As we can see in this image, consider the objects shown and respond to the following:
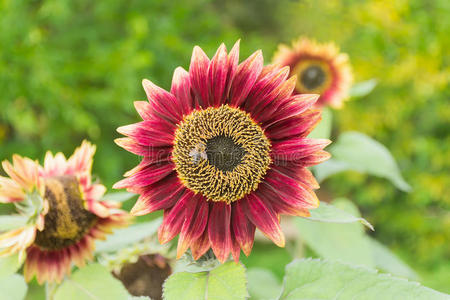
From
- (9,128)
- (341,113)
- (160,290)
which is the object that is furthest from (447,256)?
(9,128)

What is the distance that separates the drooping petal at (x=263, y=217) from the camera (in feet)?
1.34

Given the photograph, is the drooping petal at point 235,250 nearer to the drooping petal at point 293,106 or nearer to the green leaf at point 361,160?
the drooping petal at point 293,106

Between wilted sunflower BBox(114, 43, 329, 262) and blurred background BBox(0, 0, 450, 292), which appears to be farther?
blurred background BBox(0, 0, 450, 292)

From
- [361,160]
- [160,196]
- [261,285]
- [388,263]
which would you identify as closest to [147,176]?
[160,196]

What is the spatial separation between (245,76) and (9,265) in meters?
0.33

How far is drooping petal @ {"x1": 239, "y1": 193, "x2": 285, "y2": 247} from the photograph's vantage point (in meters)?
0.41

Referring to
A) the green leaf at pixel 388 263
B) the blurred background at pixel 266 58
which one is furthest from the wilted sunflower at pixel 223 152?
the blurred background at pixel 266 58

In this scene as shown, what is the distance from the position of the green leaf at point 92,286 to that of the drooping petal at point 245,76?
24 centimetres

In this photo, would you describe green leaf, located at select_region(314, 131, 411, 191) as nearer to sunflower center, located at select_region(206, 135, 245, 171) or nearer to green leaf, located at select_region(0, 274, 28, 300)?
sunflower center, located at select_region(206, 135, 245, 171)

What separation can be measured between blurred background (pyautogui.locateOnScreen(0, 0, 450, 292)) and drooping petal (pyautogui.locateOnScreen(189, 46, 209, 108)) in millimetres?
1760

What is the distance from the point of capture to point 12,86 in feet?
6.99

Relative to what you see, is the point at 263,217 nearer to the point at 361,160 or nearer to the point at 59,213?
the point at 59,213

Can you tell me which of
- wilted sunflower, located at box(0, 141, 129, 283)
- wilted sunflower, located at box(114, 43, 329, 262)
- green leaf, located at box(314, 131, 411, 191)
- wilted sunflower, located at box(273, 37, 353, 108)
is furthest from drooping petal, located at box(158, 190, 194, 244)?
wilted sunflower, located at box(273, 37, 353, 108)

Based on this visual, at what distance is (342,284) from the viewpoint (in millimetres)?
426
